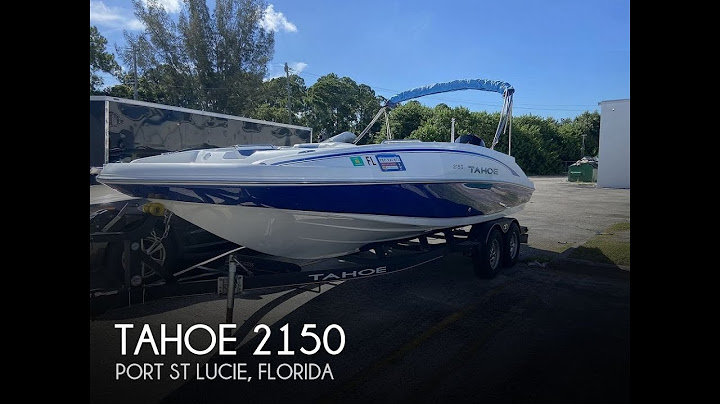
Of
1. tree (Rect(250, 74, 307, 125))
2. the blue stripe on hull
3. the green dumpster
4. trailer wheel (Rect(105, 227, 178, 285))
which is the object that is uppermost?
tree (Rect(250, 74, 307, 125))

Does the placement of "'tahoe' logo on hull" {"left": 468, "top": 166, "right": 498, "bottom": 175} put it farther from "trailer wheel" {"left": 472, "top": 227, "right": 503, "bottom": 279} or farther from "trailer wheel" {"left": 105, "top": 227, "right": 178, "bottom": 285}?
"trailer wheel" {"left": 105, "top": 227, "right": 178, "bottom": 285}

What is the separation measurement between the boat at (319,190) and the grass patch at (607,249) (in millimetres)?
2520

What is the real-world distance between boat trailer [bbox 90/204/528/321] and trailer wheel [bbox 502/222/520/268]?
584mm

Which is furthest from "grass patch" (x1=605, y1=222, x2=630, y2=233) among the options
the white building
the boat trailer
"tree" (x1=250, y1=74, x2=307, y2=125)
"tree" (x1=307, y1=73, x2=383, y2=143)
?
the white building

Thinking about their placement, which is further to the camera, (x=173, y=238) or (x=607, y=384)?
(x=173, y=238)

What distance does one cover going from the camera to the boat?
3348mm

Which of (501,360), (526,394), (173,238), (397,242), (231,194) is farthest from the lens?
(397,242)

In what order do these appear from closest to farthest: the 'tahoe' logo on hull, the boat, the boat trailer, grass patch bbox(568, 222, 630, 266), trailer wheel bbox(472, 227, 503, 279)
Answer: the boat trailer, the boat, the 'tahoe' logo on hull, trailer wheel bbox(472, 227, 503, 279), grass patch bbox(568, 222, 630, 266)

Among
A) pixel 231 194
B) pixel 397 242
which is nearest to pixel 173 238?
pixel 231 194

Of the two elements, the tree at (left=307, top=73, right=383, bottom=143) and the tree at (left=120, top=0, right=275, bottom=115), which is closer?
the tree at (left=307, top=73, right=383, bottom=143)
